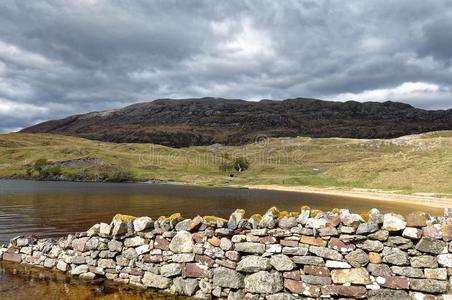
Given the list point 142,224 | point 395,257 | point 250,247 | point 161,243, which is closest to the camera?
point 395,257

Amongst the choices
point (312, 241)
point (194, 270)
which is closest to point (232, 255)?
point (194, 270)

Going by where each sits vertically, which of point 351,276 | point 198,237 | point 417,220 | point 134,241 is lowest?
point 351,276

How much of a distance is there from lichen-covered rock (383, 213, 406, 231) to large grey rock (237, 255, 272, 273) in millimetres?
3726

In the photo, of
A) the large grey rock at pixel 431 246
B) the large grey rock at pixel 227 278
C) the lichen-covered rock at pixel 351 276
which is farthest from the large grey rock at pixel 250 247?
the large grey rock at pixel 431 246

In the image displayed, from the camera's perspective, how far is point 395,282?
35.0ft

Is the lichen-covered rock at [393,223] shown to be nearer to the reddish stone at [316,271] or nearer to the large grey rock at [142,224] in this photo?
the reddish stone at [316,271]

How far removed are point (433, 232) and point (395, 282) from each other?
1772 mm

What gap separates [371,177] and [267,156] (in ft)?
315

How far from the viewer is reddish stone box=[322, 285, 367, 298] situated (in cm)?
1095

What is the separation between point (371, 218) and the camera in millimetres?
11227

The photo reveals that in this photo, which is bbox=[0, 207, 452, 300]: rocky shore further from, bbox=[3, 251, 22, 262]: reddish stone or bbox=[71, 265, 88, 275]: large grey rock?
bbox=[3, 251, 22, 262]: reddish stone

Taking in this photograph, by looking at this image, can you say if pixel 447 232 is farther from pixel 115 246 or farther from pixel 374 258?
pixel 115 246

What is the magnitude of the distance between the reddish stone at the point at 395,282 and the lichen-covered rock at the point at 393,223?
1377 mm

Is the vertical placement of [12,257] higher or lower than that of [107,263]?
lower
